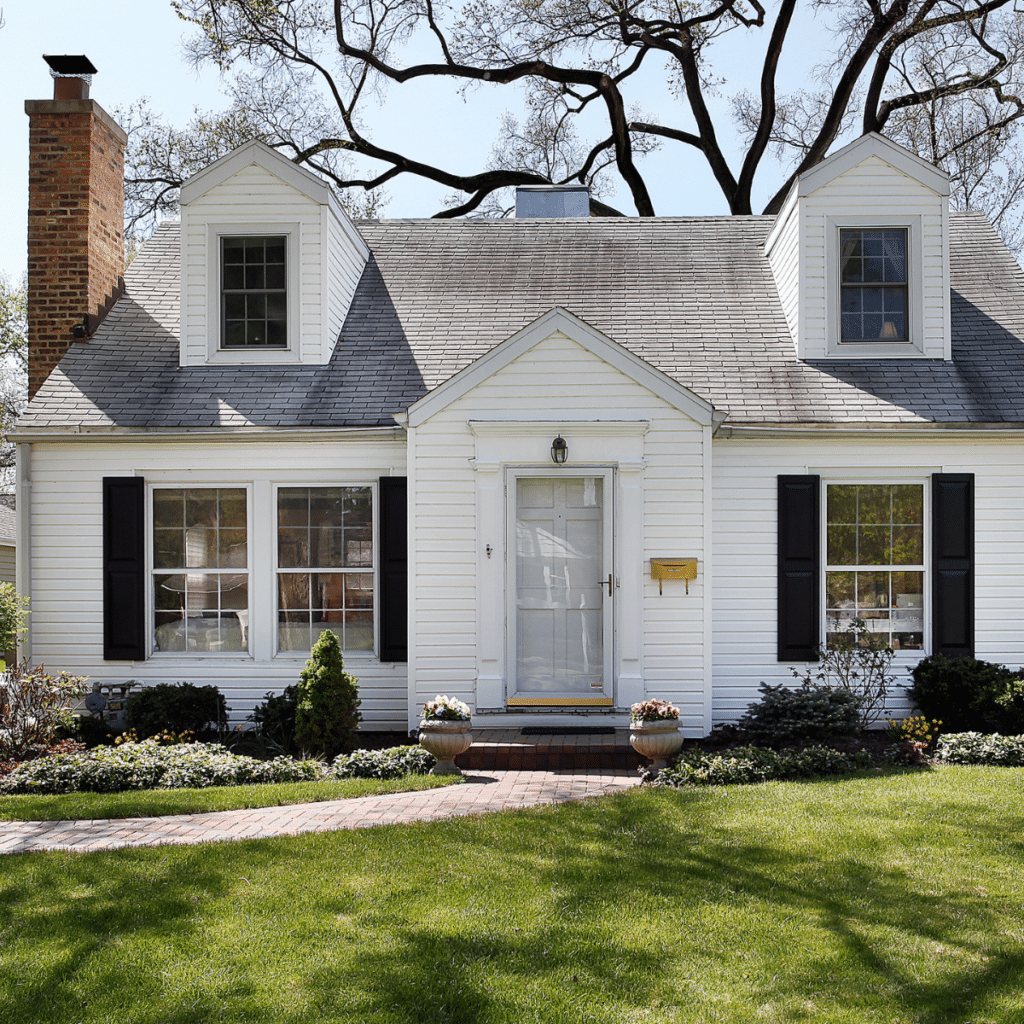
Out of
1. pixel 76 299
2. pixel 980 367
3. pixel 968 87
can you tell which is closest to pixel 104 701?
pixel 76 299

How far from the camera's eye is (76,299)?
34.6 ft

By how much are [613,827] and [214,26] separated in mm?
19646

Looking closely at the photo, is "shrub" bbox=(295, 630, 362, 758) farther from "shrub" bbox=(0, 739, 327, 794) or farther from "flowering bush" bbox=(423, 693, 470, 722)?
"flowering bush" bbox=(423, 693, 470, 722)

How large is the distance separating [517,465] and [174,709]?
13.1ft

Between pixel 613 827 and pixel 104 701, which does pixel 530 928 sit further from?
pixel 104 701

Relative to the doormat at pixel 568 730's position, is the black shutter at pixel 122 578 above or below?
above

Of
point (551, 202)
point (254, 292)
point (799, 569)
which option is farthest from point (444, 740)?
point (551, 202)

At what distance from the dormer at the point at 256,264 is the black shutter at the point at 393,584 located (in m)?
2.24

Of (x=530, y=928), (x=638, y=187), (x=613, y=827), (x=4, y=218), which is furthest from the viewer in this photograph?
(x=638, y=187)

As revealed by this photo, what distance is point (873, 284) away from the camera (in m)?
10.3

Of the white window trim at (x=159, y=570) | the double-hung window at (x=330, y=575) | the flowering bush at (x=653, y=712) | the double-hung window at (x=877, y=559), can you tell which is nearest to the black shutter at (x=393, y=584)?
the double-hung window at (x=330, y=575)

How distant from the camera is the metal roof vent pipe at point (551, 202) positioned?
14188 mm

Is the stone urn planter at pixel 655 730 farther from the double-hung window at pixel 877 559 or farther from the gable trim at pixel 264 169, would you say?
the gable trim at pixel 264 169

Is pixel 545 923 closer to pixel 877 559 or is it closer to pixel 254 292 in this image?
pixel 877 559
